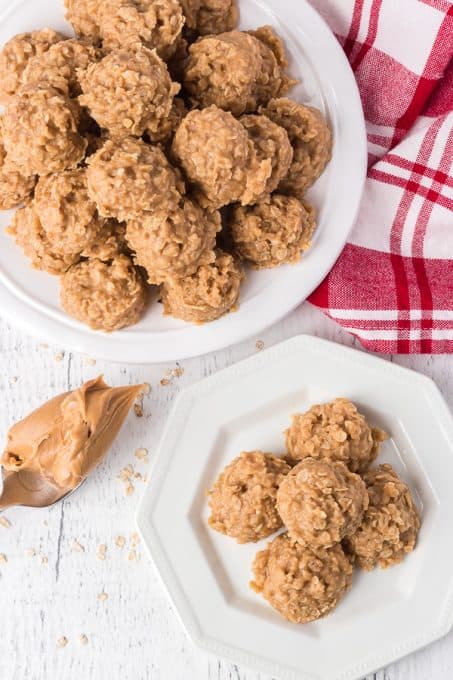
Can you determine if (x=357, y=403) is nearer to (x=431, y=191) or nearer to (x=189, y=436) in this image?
(x=189, y=436)

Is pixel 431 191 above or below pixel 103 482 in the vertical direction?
above

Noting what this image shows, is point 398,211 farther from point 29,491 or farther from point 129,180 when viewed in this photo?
point 29,491

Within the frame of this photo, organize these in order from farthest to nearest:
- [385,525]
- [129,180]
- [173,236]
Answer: [385,525], [173,236], [129,180]

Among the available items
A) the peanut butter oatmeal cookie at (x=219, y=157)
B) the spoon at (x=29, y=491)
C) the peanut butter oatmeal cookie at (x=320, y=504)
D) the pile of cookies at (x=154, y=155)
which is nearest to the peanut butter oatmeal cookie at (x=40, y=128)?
the pile of cookies at (x=154, y=155)

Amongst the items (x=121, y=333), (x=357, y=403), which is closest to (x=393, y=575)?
(x=357, y=403)

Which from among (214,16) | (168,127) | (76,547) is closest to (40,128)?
(168,127)

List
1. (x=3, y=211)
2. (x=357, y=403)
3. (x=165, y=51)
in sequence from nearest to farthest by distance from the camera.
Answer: (x=165, y=51), (x=3, y=211), (x=357, y=403)

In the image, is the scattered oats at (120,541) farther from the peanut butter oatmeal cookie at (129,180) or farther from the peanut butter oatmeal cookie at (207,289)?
the peanut butter oatmeal cookie at (129,180)
